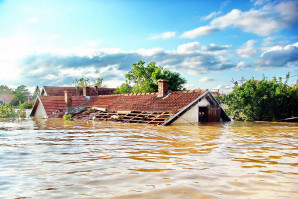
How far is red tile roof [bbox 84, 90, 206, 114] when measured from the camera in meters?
18.2

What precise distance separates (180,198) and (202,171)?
1.57 m

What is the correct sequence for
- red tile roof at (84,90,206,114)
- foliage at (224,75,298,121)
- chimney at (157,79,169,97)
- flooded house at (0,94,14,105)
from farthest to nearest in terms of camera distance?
flooded house at (0,94,14,105)
foliage at (224,75,298,121)
chimney at (157,79,169,97)
red tile roof at (84,90,206,114)

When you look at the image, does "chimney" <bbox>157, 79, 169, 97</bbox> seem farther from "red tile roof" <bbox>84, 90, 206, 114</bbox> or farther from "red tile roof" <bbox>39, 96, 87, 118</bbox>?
"red tile roof" <bbox>39, 96, 87, 118</bbox>

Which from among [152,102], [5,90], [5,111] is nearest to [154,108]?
[152,102]

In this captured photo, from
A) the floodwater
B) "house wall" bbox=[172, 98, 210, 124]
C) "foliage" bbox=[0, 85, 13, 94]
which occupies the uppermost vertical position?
"foliage" bbox=[0, 85, 13, 94]

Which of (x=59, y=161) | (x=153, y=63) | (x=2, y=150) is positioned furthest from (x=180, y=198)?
(x=153, y=63)

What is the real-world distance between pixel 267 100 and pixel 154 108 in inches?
391

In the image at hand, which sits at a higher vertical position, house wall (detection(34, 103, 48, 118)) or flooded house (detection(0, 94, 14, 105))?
flooded house (detection(0, 94, 14, 105))

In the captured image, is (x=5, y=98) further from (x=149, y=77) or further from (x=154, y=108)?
(x=154, y=108)

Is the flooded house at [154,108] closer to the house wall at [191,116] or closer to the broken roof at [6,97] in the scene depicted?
the house wall at [191,116]

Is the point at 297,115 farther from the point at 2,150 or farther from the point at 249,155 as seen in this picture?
the point at 2,150

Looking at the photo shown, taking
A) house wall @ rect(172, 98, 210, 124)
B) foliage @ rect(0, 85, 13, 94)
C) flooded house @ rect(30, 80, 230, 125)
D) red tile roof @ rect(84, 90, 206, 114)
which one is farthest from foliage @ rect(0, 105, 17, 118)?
foliage @ rect(0, 85, 13, 94)

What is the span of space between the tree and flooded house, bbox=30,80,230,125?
721 cm

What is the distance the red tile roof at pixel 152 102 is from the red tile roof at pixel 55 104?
4.36m
